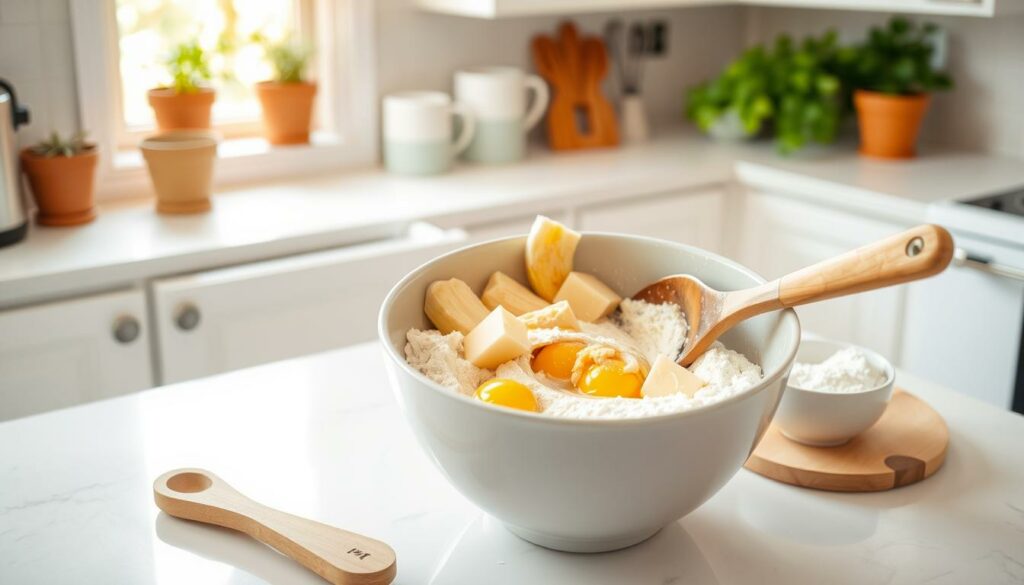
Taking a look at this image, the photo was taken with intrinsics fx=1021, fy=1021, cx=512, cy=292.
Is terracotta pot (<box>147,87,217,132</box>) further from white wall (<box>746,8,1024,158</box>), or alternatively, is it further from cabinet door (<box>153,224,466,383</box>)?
white wall (<box>746,8,1024,158</box>)

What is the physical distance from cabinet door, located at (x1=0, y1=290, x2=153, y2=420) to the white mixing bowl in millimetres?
1091

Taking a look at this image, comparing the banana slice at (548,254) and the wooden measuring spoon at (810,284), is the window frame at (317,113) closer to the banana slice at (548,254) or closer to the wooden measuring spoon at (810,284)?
the banana slice at (548,254)

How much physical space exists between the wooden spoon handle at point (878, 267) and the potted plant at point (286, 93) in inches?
67.7

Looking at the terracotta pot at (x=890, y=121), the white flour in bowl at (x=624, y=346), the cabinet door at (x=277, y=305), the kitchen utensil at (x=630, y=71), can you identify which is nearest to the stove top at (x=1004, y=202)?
the terracotta pot at (x=890, y=121)

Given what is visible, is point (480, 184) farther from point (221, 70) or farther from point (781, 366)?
point (781, 366)

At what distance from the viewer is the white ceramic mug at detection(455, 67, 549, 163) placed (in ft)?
8.27

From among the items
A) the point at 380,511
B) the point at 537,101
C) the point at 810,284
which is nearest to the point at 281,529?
the point at 380,511

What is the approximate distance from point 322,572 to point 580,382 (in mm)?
278

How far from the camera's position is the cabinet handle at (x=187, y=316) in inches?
71.6

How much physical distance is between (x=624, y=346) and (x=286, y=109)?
1617 millimetres

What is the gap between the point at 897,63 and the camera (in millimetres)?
2572

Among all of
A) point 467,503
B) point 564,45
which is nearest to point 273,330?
point 467,503

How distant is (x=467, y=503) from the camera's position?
951 millimetres

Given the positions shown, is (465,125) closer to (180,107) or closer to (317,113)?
(317,113)
